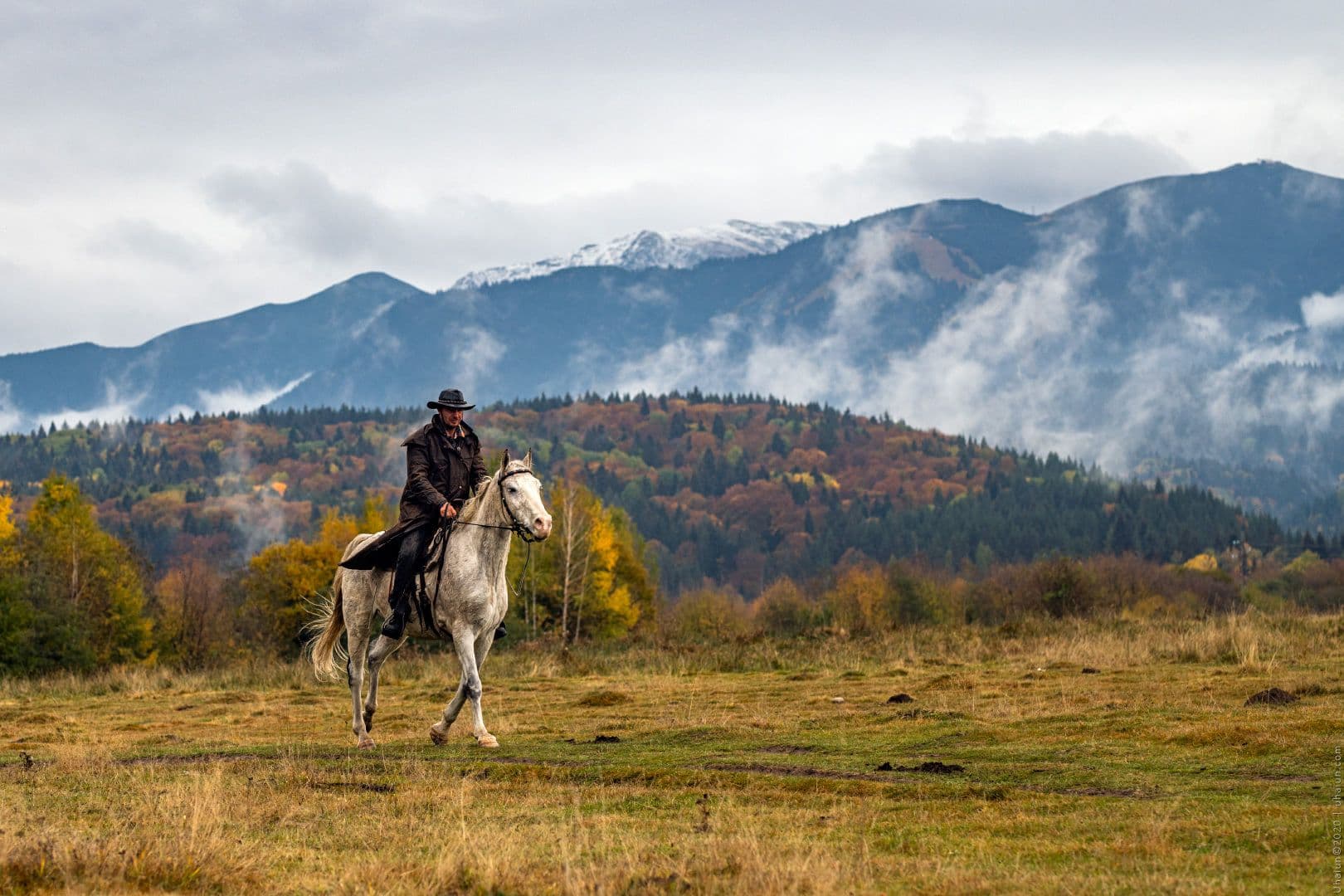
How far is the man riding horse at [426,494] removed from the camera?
62.0 feet

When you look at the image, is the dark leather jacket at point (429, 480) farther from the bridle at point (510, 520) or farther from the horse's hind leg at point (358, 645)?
the horse's hind leg at point (358, 645)

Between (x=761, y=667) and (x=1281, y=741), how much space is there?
1772cm

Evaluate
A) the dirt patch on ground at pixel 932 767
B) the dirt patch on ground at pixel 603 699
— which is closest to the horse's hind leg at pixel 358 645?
the dirt patch on ground at pixel 603 699

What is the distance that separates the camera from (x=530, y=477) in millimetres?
18250

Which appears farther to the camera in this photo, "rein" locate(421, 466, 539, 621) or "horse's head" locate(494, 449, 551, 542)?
"rein" locate(421, 466, 539, 621)

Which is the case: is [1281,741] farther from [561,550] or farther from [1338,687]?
[561,550]

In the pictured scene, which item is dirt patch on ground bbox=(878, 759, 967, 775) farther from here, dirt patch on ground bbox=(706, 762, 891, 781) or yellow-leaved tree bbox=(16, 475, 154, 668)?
yellow-leaved tree bbox=(16, 475, 154, 668)

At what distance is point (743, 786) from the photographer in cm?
1395

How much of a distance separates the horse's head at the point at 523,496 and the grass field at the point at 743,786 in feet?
9.36

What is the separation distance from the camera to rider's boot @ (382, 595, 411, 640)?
62.4 ft

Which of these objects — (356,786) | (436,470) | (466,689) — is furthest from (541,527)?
(356,786)

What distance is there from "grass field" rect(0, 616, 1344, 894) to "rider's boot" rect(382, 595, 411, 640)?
1.56m

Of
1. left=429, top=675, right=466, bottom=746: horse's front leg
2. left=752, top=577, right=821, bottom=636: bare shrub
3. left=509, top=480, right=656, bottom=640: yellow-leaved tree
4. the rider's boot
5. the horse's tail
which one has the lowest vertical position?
left=752, top=577, right=821, bottom=636: bare shrub

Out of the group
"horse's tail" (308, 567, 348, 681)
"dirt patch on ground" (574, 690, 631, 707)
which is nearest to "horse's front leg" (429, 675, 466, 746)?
"horse's tail" (308, 567, 348, 681)
